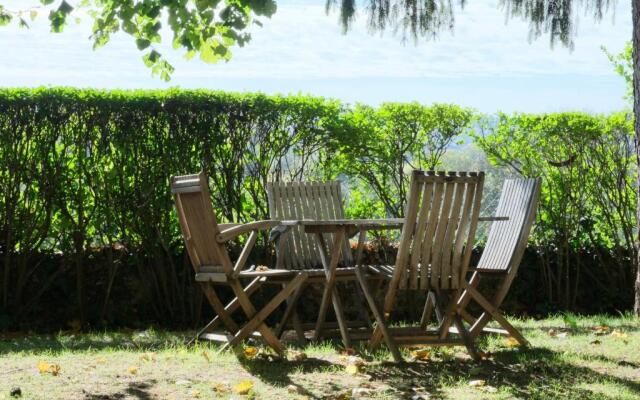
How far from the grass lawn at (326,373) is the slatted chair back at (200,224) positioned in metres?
0.57

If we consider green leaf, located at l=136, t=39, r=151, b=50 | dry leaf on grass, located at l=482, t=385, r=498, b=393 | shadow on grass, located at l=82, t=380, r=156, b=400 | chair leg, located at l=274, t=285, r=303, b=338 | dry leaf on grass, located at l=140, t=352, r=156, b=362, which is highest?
green leaf, located at l=136, t=39, r=151, b=50

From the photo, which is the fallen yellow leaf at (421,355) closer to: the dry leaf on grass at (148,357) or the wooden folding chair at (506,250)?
the wooden folding chair at (506,250)

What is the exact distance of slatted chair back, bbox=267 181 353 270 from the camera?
24.5 feet

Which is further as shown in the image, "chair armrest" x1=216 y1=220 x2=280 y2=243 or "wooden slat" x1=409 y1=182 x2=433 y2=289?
"chair armrest" x1=216 y1=220 x2=280 y2=243

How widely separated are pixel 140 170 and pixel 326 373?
394cm

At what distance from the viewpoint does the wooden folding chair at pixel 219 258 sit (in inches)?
239

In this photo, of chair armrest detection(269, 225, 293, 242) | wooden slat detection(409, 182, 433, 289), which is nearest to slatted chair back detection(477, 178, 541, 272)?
wooden slat detection(409, 182, 433, 289)

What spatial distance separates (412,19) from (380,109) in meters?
0.93

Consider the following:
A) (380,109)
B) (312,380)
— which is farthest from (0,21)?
(312,380)

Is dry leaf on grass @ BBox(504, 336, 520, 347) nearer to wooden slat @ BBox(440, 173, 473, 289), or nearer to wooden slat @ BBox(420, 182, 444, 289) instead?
wooden slat @ BBox(440, 173, 473, 289)

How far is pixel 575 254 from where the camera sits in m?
9.97

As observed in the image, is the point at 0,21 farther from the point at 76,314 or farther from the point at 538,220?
the point at 538,220

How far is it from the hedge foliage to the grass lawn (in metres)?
1.85

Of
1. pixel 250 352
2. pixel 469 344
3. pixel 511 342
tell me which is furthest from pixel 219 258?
pixel 511 342
